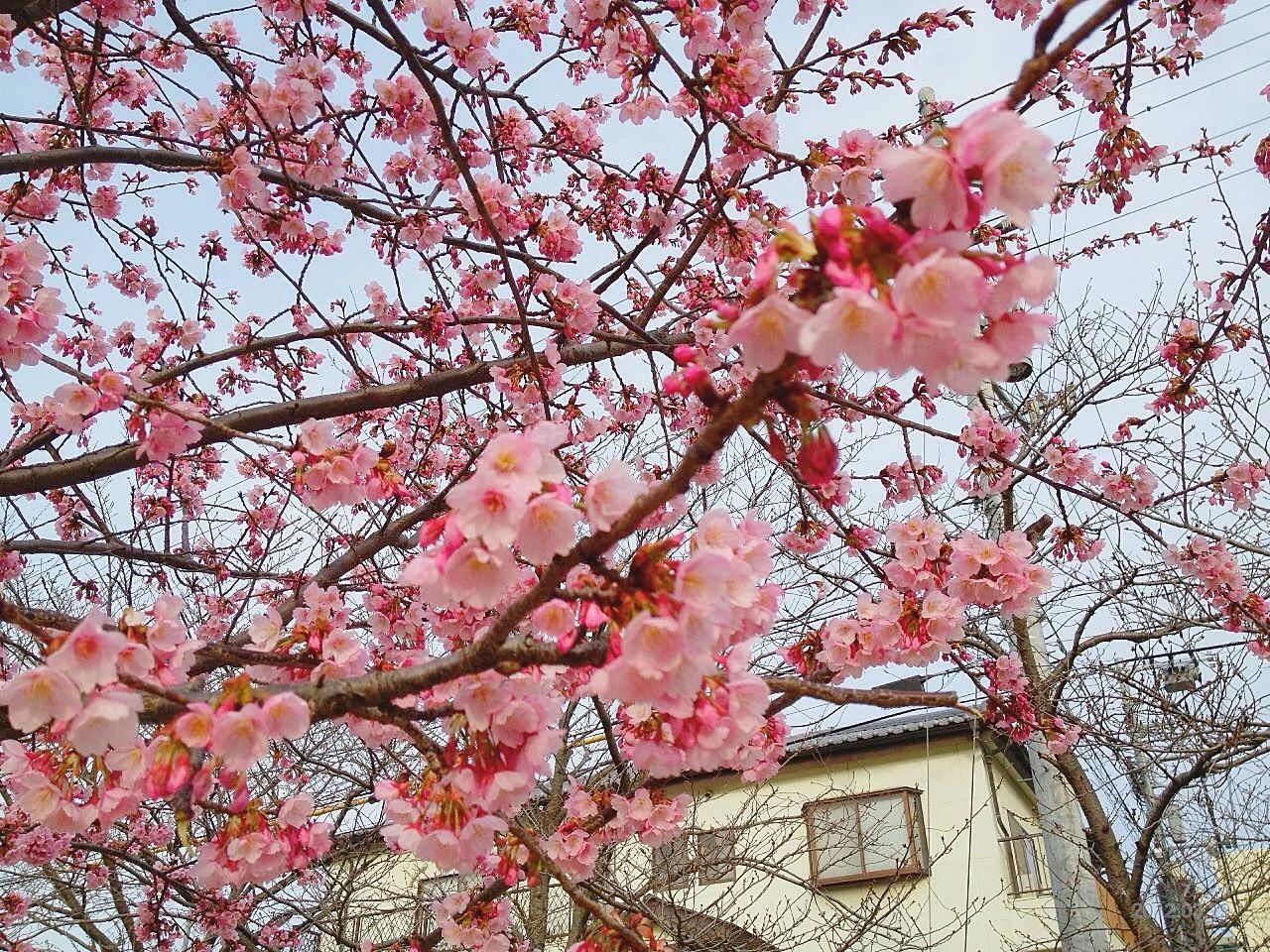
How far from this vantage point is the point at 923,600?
8.55ft

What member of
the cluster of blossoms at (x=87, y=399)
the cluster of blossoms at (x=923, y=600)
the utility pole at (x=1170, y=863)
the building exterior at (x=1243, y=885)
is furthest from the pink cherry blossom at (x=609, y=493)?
the building exterior at (x=1243, y=885)

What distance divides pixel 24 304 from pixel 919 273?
2.48 m

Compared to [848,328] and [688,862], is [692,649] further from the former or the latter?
[688,862]

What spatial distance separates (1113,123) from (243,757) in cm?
357

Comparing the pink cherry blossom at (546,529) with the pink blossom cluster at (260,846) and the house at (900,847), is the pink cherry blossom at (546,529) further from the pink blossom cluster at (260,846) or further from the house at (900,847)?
the house at (900,847)

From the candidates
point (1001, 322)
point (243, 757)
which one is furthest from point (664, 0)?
point (243, 757)

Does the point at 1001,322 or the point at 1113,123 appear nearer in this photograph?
the point at 1001,322

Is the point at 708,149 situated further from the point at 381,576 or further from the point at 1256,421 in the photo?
the point at 1256,421

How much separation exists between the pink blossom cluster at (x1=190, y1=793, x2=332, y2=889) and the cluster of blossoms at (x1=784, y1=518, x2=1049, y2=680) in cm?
150

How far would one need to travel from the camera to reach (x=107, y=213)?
413cm

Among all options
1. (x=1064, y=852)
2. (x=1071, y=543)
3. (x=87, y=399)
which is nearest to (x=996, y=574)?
(x=1071, y=543)

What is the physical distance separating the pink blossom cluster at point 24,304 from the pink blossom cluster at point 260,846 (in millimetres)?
1494

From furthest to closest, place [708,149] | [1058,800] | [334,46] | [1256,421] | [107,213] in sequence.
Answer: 1. [1256,421]
2. [1058,800]
3. [107,213]
4. [334,46]
5. [708,149]

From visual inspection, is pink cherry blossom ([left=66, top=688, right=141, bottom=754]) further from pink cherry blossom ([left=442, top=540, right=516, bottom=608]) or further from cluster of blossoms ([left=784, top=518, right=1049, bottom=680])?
cluster of blossoms ([left=784, top=518, right=1049, bottom=680])
